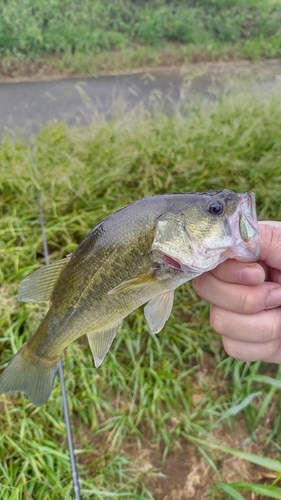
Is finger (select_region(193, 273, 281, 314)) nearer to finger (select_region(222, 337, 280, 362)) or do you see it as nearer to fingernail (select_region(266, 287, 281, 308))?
fingernail (select_region(266, 287, 281, 308))

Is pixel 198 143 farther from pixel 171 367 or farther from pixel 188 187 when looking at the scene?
pixel 171 367

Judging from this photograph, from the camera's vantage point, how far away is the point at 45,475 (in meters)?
2.17

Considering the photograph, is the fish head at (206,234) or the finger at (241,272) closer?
the fish head at (206,234)

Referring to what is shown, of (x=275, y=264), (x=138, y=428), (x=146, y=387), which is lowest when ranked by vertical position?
(x=138, y=428)

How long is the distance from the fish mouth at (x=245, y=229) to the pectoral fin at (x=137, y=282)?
0.20m

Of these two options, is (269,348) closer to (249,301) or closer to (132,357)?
(249,301)

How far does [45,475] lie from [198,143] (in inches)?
92.1

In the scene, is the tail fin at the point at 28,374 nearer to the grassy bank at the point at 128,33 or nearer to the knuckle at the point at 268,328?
the knuckle at the point at 268,328

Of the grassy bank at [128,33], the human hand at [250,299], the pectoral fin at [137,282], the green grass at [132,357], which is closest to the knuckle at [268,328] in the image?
the human hand at [250,299]

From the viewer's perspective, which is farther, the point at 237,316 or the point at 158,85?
the point at 158,85

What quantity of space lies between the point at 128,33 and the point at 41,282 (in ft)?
18.0

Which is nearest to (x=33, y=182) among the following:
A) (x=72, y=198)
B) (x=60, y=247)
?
(x=72, y=198)

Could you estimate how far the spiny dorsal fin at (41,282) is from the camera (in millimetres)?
1279

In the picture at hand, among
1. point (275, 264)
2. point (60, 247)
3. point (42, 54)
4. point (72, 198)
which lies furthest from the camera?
point (42, 54)
